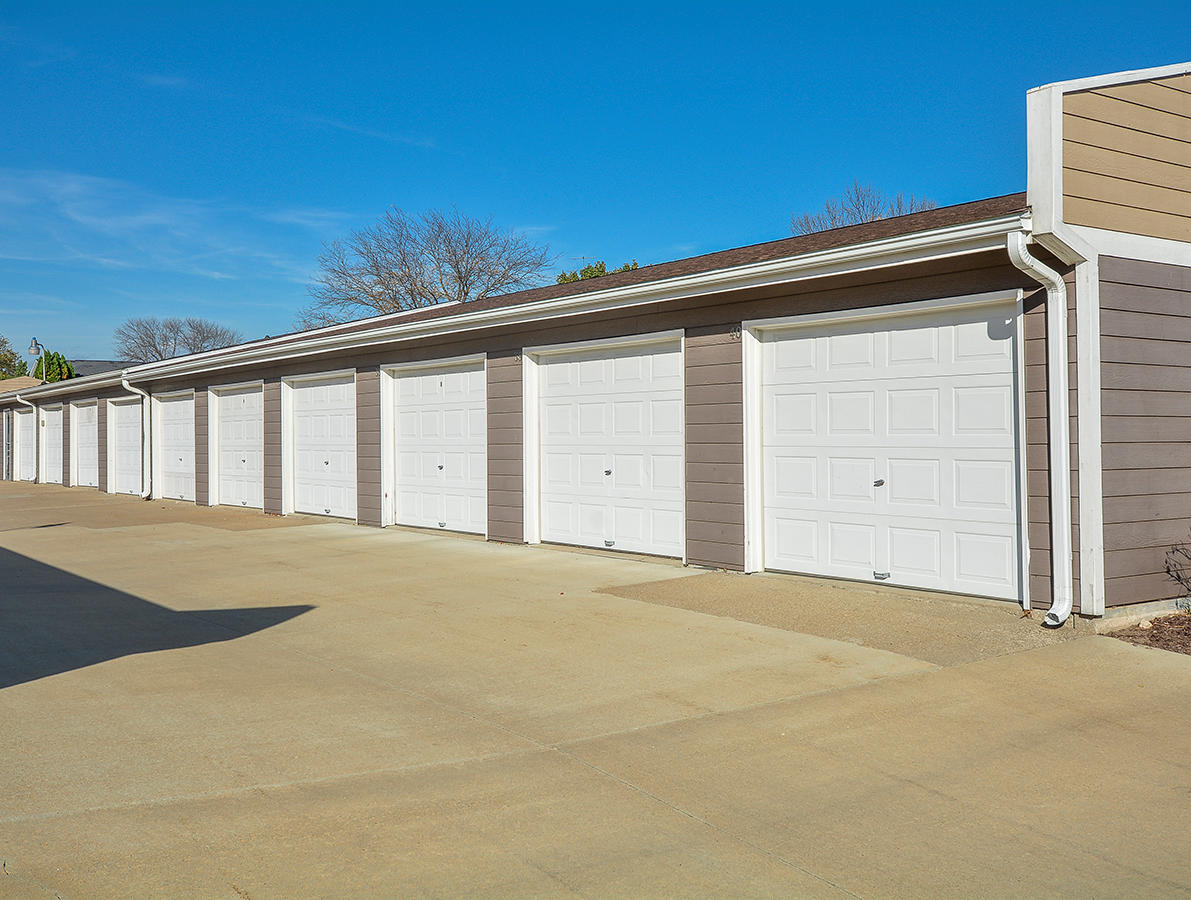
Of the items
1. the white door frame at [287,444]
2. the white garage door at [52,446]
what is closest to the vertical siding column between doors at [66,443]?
the white garage door at [52,446]

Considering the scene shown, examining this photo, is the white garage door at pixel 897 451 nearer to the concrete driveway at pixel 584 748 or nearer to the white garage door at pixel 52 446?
the concrete driveway at pixel 584 748

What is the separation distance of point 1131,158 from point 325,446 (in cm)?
1181

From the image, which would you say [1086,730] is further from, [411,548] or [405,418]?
[405,418]

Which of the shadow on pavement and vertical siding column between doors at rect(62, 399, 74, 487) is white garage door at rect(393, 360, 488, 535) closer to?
the shadow on pavement

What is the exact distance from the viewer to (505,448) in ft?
39.5

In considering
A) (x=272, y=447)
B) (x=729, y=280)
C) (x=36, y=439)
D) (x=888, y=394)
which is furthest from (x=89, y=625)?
(x=36, y=439)

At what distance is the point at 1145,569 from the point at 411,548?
307 inches

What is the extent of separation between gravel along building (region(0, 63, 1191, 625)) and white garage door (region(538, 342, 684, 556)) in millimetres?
30

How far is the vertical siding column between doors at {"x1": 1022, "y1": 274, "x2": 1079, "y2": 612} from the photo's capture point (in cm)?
705

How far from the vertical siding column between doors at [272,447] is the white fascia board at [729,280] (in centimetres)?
171

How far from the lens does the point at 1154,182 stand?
24.4 ft

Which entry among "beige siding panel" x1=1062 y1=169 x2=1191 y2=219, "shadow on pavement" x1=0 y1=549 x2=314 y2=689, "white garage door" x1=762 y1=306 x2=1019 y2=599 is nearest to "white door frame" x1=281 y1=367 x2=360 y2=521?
"shadow on pavement" x1=0 y1=549 x2=314 y2=689

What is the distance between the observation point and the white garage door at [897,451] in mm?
7500

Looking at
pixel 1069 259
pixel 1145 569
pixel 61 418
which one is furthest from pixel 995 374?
Result: pixel 61 418
